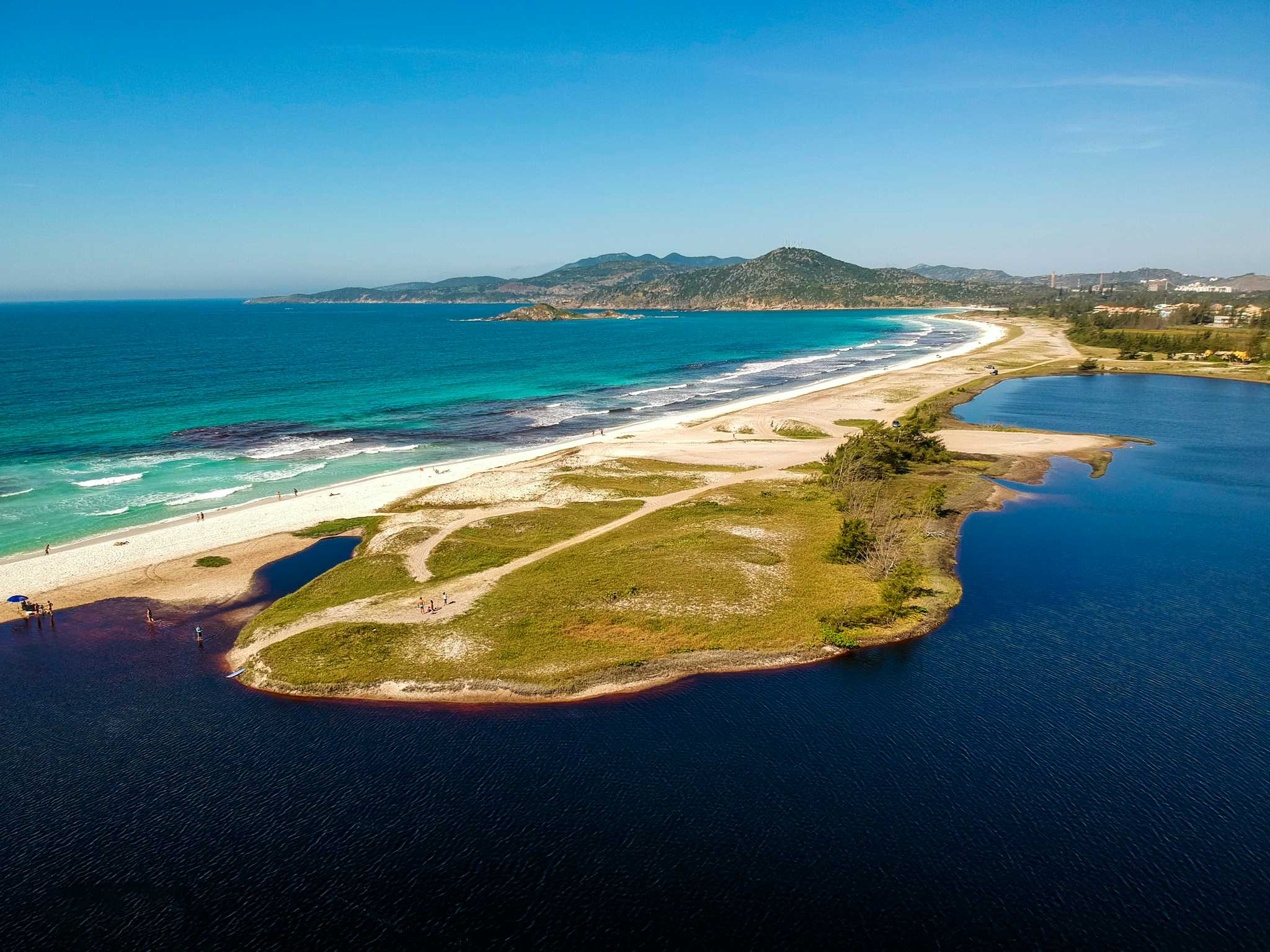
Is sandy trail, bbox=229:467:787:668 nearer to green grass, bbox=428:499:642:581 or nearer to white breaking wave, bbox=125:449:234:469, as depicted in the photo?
green grass, bbox=428:499:642:581

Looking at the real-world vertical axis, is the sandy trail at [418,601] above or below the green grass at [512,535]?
below

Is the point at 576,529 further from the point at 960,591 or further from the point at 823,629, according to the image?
the point at 960,591

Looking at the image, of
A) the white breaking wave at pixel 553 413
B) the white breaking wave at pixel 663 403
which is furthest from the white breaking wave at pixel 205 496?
the white breaking wave at pixel 663 403

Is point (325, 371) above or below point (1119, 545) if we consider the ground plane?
above

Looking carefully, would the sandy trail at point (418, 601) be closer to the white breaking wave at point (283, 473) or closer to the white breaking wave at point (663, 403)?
the white breaking wave at point (283, 473)

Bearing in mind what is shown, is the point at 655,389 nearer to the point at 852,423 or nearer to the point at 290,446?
the point at 852,423

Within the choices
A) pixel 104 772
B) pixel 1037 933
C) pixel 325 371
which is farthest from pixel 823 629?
pixel 325 371
